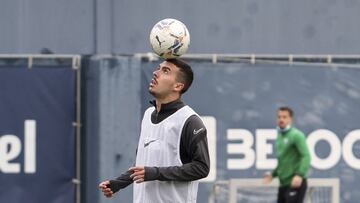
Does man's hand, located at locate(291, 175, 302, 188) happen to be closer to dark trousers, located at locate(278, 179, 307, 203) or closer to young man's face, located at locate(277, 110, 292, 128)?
dark trousers, located at locate(278, 179, 307, 203)

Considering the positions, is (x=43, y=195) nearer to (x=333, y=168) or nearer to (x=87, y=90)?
(x=87, y=90)

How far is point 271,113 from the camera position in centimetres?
1488

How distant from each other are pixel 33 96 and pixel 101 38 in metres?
1.13

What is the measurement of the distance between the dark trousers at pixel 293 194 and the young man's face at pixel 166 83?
7005 millimetres

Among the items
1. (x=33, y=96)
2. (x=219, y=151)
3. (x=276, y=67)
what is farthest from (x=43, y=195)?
(x=276, y=67)

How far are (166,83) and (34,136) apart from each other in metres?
7.60

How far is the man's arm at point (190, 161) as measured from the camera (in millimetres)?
6863

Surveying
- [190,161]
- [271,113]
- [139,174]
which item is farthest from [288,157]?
[139,174]

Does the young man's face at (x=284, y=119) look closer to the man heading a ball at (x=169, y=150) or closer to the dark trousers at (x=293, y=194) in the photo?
the dark trousers at (x=293, y=194)

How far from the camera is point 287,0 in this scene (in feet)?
49.9

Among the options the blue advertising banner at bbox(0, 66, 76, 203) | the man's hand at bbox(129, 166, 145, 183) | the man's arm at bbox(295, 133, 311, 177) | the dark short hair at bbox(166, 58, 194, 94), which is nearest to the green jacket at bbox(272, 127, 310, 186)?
the man's arm at bbox(295, 133, 311, 177)

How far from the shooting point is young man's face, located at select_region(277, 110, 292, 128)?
1398cm

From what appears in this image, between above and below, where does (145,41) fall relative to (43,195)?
above

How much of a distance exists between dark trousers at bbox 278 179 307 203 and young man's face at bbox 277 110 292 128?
72 cm
